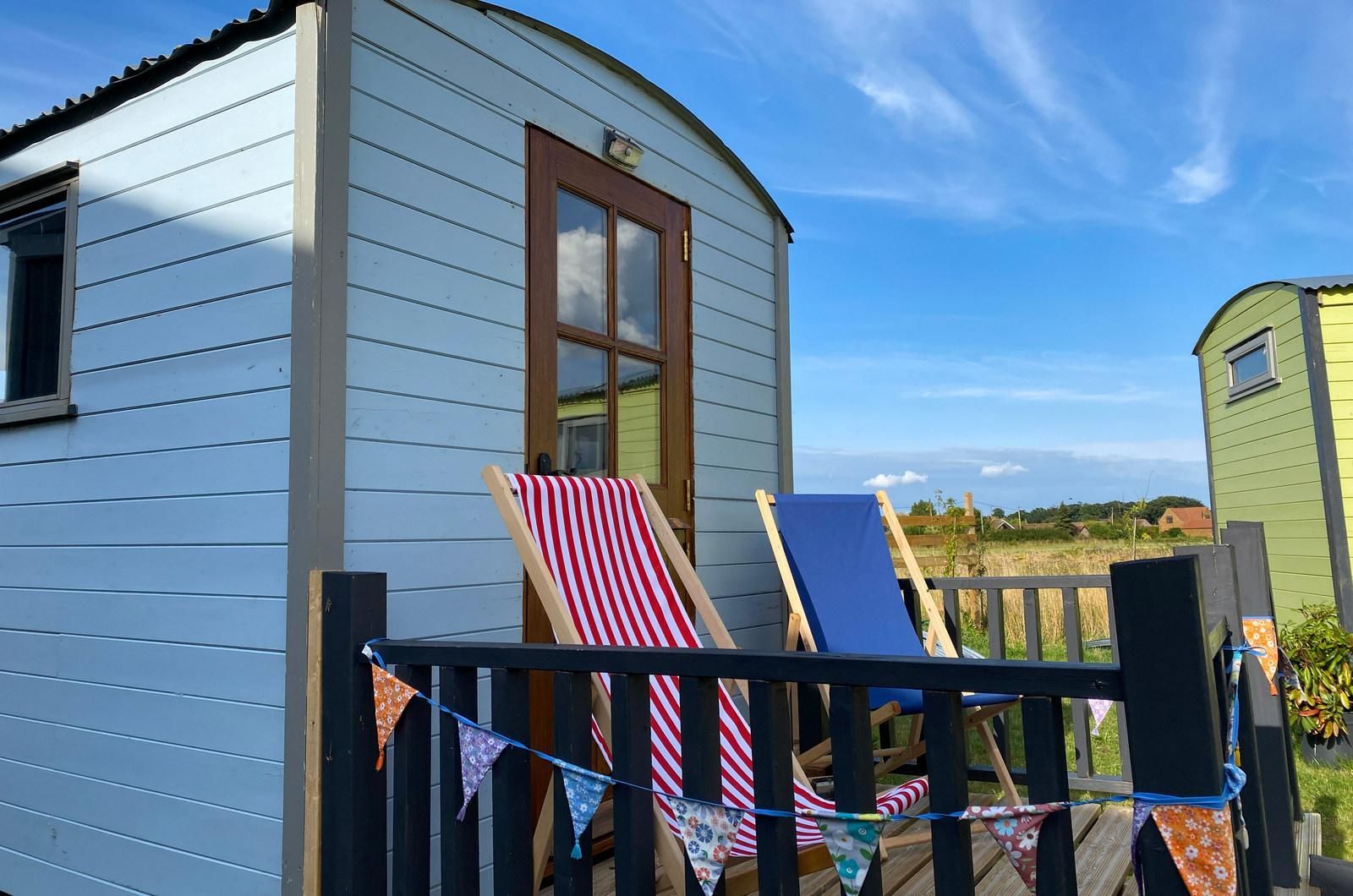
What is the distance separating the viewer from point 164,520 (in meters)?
2.41

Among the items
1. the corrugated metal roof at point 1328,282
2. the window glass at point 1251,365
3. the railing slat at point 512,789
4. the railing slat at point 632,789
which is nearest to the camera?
the railing slat at point 632,789

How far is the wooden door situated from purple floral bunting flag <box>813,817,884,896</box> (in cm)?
155

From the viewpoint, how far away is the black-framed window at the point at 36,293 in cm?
276

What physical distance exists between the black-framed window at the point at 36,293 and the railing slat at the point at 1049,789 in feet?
9.15

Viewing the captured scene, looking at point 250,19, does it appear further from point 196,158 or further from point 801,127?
point 801,127

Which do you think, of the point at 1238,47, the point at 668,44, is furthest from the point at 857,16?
the point at 1238,47

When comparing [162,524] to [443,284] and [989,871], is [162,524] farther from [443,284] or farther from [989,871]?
[989,871]

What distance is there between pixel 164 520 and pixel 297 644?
0.67m

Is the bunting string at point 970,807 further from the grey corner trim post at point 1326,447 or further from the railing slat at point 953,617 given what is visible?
the grey corner trim post at point 1326,447

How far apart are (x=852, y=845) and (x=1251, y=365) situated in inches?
310

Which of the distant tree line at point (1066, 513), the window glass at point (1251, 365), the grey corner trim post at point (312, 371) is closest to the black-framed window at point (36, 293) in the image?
the grey corner trim post at point (312, 371)

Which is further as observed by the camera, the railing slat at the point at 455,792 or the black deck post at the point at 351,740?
the black deck post at the point at 351,740

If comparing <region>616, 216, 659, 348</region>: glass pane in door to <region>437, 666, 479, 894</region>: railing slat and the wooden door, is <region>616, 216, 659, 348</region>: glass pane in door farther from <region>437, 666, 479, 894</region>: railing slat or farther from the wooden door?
<region>437, 666, 479, 894</region>: railing slat

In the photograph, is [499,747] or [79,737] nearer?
[499,747]
